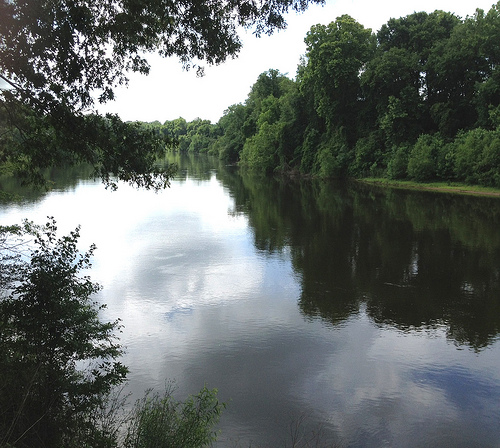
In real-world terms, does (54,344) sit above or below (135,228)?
above

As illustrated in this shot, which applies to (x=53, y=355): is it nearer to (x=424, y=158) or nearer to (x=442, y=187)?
(x=442, y=187)

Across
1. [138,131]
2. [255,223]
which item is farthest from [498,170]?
[138,131]

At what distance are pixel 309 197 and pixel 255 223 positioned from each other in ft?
45.8

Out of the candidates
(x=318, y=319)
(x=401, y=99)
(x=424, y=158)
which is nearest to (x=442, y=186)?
(x=424, y=158)

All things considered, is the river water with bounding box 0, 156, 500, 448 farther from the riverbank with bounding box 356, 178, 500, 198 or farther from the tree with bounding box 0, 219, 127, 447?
the riverbank with bounding box 356, 178, 500, 198

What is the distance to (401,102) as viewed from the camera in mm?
47781

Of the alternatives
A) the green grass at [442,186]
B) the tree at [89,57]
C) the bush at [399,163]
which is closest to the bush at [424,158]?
the green grass at [442,186]

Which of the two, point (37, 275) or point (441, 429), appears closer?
point (37, 275)

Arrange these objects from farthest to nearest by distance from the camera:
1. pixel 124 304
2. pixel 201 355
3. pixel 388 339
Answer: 1. pixel 124 304
2. pixel 388 339
3. pixel 201 355

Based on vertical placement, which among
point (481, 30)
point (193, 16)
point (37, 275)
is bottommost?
point (37, 275)

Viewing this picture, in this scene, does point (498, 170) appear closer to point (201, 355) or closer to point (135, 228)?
point (135, 228)

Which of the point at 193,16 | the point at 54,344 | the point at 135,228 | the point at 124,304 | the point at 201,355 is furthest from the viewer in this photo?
the point at 135,228

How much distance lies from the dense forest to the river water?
55.2 feet

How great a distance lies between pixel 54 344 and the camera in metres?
6.75
